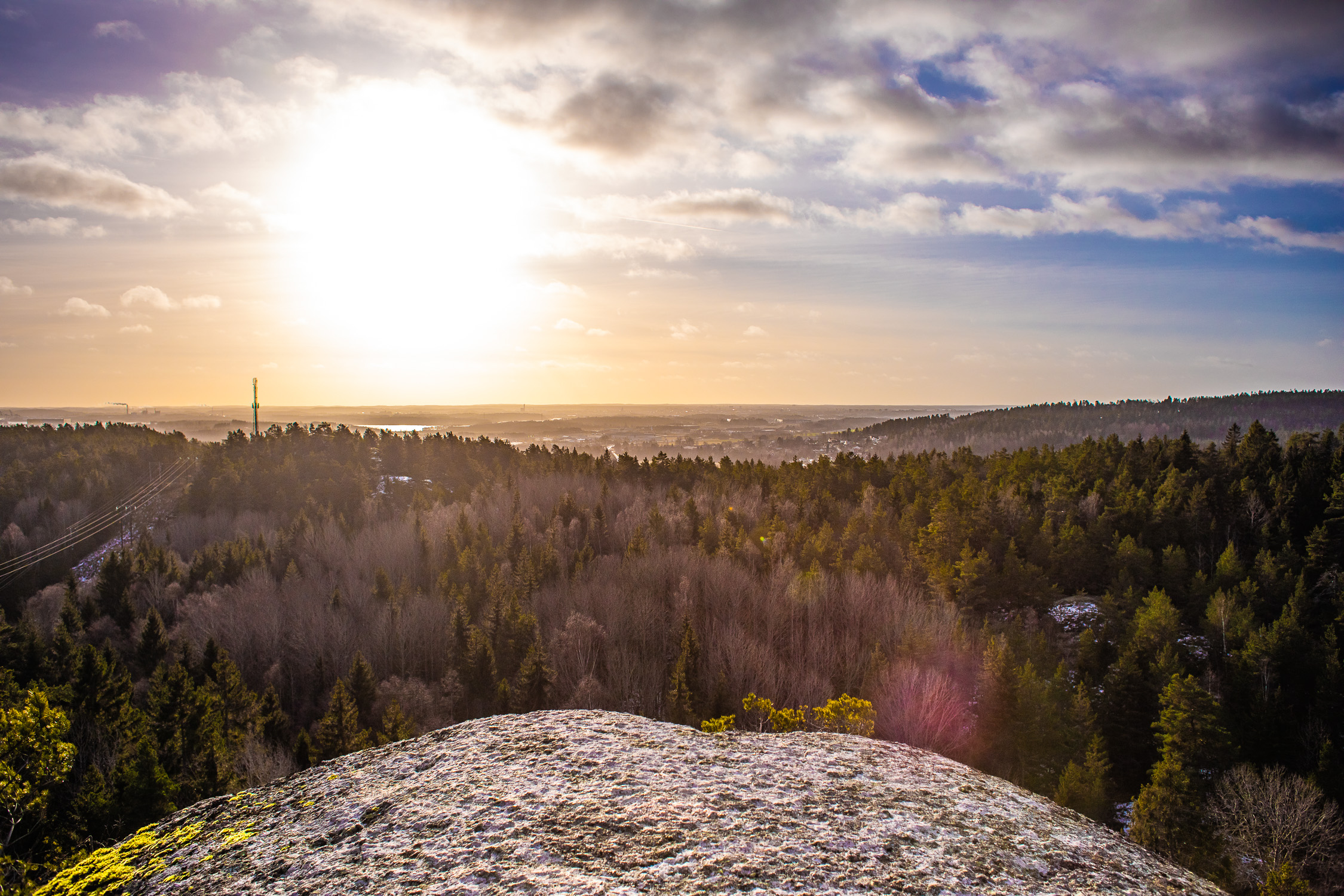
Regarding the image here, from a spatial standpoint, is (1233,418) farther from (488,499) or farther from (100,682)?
(100,682)

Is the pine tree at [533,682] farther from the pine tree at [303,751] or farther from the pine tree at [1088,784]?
the pine tree at [1088,784]

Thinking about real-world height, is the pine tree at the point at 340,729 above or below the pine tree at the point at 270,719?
above

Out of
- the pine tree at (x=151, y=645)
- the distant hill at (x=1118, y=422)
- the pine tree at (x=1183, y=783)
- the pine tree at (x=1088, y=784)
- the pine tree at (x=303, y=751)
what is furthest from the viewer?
the distant hill at (x=1118, y=422)

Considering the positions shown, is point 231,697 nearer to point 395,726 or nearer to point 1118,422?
point 395,726

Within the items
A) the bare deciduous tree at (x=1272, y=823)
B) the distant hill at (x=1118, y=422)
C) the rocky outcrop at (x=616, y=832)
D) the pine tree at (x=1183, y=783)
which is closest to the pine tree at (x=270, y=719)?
the rocky outcrop at (x=616, y=832)

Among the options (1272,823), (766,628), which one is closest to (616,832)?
(1272,823)

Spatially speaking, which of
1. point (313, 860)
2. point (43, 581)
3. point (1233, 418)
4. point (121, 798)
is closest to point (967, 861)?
point (313, 860)

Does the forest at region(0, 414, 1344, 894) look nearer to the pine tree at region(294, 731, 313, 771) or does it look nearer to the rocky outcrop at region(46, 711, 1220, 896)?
the pine tree at region(294, 731, 313, 771)
